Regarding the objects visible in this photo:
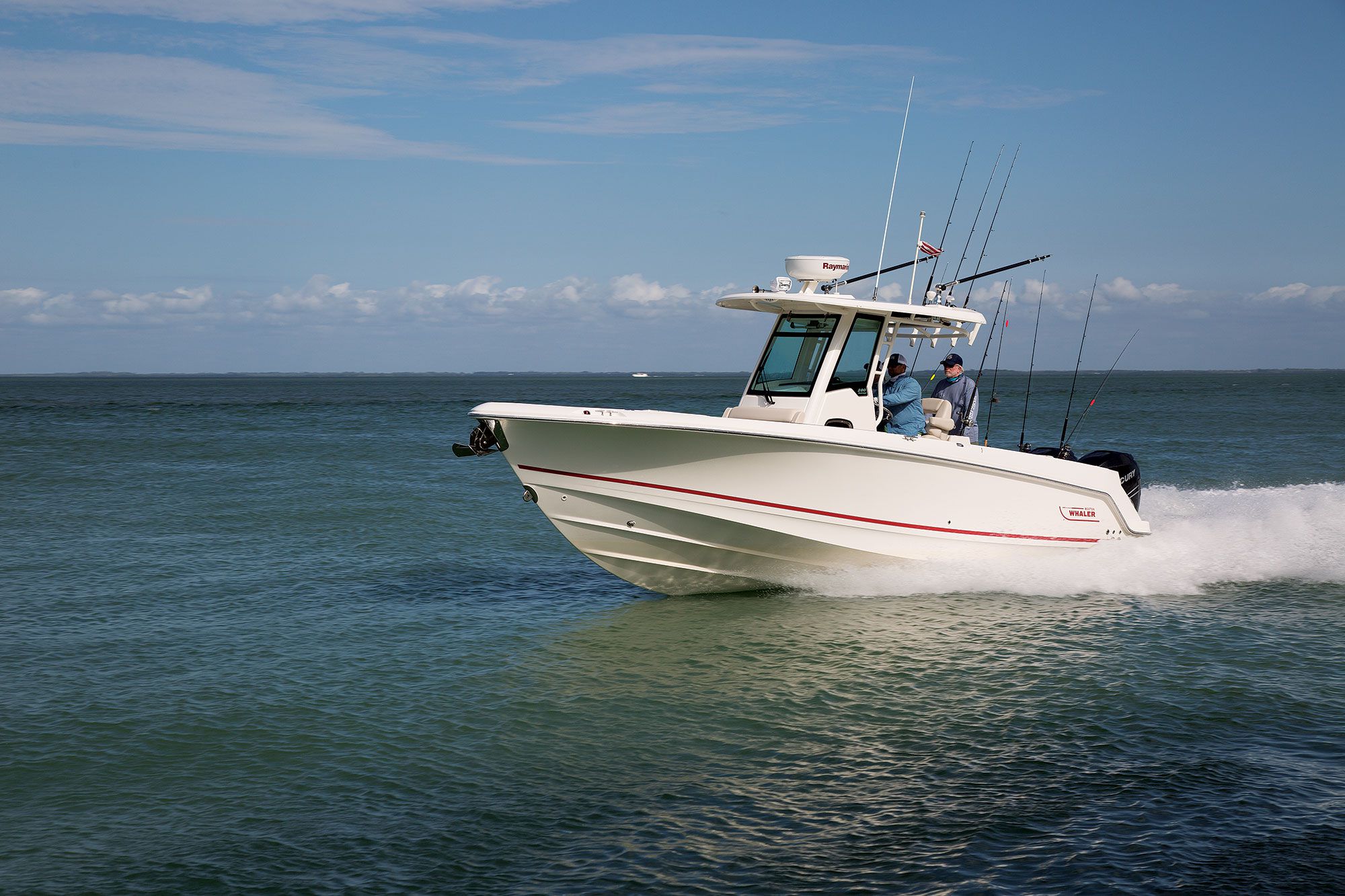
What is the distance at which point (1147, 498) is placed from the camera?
1700 centimetres

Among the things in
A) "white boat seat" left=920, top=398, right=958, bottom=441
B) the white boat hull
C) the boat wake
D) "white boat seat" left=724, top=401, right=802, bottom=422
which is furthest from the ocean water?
"white boat seat" left=724, top=401, right=802, bottom=422

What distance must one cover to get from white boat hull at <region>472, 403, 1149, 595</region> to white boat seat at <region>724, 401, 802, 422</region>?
74cm

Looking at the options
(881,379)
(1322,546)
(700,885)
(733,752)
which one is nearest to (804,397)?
(881,379)

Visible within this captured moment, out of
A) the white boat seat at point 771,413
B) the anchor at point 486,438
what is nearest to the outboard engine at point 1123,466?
the white boat seat at point 771,413

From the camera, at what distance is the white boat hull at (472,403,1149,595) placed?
10125mm

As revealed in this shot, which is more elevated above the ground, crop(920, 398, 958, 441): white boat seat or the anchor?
crop(920, 398, 958, 441): white boat seat

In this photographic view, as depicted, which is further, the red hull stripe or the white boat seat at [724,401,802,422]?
the white boat seat at [724,401,802,422]

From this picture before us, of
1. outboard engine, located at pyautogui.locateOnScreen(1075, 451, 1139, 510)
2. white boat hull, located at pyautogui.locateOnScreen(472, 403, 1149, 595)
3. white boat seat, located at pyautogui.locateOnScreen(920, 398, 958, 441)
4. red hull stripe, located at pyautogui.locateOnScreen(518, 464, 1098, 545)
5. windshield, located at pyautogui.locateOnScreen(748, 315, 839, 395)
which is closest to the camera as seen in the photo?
white boat hull, located at pyautogui.locateOnScreen(472, 403, 1149, 595)

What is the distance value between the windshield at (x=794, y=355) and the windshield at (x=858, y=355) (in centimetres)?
20

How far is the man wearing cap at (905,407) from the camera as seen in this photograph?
1099 cm

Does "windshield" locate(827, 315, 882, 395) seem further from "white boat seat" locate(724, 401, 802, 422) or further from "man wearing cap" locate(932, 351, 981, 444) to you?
"man wearing cap" locate(932, 351, 981, 444)

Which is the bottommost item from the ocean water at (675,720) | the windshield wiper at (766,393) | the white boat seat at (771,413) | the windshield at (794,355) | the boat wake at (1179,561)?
the ocean water at (675,720)

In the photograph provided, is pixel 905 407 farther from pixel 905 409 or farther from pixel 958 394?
pixel 958 394

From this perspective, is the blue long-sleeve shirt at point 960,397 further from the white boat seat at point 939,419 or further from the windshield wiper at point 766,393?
the windshield wiper at point 766,393
